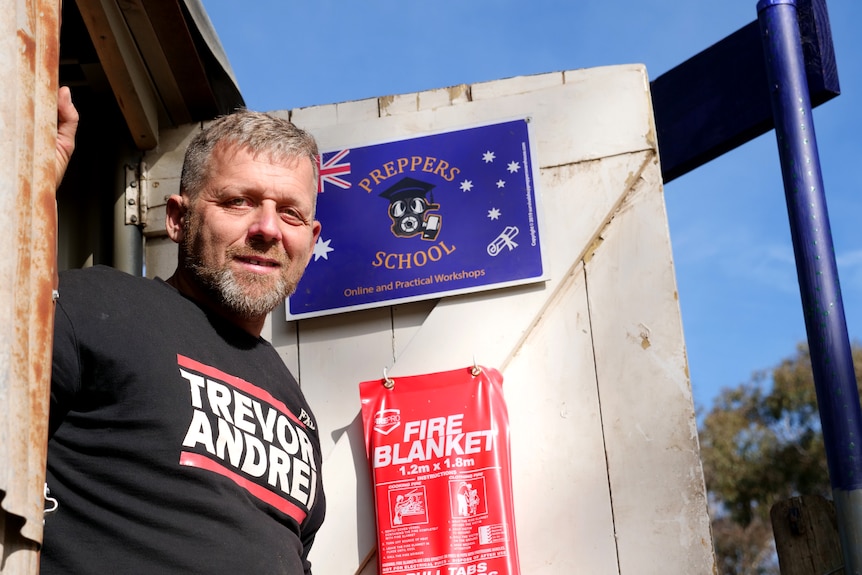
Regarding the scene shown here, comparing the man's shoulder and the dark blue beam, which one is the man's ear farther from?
the dark blue beam

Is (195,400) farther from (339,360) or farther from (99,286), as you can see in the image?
(339,360)

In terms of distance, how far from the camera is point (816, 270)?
293 cm

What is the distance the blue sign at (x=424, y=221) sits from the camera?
2768 mm

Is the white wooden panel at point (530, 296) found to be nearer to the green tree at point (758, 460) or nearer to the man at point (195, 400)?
the man at point (195, 400)

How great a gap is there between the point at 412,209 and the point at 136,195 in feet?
2.86

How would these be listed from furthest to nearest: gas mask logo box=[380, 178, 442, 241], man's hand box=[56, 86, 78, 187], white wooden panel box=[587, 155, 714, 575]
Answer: gas mask logo box=[380, 178, 442, 241] → white wooden panel box=[587, 155, 714, 575] → man's hand box=[56, 86, 78, 187]

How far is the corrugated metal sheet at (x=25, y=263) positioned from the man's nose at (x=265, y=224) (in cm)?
80

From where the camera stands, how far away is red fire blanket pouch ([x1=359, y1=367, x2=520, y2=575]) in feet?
8.20

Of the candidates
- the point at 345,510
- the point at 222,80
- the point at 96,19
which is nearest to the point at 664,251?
the point at 345,510

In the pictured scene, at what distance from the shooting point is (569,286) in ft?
8.93

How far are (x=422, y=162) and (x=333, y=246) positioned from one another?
0.35 metres

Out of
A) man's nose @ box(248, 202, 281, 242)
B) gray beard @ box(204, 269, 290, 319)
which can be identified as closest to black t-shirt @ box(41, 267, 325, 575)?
gray beard @ box(204, 269, 290, 319)

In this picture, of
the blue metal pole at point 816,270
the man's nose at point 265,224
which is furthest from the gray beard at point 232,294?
the blue metal pole at point 816,270

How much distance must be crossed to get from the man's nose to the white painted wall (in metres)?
0.80
